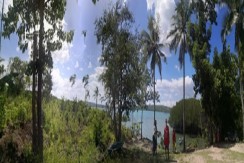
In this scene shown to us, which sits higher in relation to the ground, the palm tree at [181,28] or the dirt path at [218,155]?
the palm tree at [181,28]

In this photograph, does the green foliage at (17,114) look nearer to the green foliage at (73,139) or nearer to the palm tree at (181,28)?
the green foliage at (73,139)

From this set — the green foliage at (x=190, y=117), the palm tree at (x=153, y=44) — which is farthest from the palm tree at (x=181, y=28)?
the green foliage at (x=190, y=117)

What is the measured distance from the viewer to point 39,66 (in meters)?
15.1

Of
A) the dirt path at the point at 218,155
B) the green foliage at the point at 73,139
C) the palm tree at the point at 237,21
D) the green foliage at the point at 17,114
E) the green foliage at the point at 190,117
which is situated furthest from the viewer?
the green foliage at the point at 190,117

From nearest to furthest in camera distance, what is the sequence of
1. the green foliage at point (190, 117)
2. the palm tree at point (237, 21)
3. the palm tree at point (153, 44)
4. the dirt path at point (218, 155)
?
the dirt path at point (218, 155), the palm tree at point (237, 21), the palm tree at point (153, 44), the green foliage at point (190, 117)

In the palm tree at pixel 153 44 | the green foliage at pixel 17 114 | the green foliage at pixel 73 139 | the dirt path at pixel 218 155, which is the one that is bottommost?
the dirt path at pixel 218 155

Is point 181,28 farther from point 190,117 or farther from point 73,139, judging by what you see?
point 190,117

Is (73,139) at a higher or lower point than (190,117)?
higher

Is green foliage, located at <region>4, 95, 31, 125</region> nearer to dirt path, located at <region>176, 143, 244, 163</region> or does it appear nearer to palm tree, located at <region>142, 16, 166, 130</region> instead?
dirt path, located at <region>176, 143, 244, 163</region>

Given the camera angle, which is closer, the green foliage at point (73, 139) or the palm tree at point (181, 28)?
the green foliage at point (73, 139)

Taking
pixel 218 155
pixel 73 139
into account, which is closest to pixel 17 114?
pixel 73 139

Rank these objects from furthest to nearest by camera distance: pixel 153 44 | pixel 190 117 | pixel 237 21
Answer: pixel 190 117
pixel 153 44
pixel 237 21

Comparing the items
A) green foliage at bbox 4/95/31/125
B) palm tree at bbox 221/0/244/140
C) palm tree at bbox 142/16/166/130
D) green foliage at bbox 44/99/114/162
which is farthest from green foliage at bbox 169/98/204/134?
green foliage at bbox 4/95/31/125

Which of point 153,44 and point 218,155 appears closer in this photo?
point 218,155
